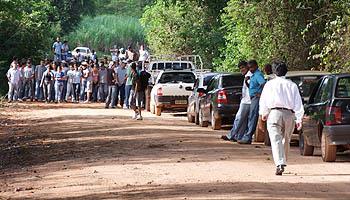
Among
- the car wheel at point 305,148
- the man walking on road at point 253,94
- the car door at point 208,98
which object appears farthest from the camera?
the car door at point 208,98

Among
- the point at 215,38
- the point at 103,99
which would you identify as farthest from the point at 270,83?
the point at 215,38

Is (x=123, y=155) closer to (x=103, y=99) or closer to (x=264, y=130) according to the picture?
(x=264, y=130)

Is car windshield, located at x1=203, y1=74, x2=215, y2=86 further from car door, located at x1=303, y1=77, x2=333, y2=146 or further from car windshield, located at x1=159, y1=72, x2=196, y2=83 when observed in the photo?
Result: car door, located at x1=303, y1=77, x2=333, y2=146

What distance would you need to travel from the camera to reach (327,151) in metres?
18.2

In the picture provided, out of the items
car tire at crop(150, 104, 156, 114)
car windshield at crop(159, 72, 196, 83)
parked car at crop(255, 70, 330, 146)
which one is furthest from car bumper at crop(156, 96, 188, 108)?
parked car at crop(255, 70, 330, 146)

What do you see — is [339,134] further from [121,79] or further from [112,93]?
[112,93]

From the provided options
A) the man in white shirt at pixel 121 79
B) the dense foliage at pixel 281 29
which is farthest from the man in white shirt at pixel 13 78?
the dense foliage at pixel 281 29

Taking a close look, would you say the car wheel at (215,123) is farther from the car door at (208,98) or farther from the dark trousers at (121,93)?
the dark trousers at (121,93)

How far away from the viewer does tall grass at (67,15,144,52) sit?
291 ft

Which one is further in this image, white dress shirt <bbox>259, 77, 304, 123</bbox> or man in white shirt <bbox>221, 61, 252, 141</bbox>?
man in white shirt <bbox>221, 61, 252, 141</bbox>

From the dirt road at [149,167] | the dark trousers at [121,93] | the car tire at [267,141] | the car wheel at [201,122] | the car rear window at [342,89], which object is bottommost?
the dirt road at [149,167]

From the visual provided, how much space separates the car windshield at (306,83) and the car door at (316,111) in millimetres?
2558

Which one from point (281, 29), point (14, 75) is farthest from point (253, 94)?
point (14, 75)

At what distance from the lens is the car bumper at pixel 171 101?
3454 cm
